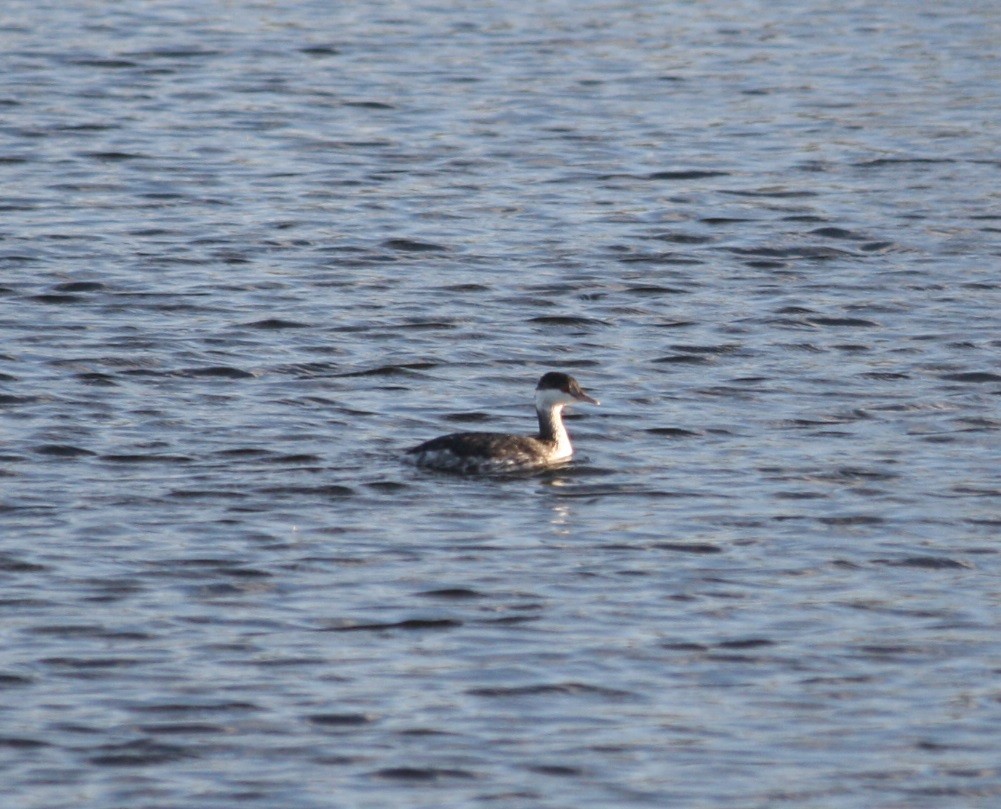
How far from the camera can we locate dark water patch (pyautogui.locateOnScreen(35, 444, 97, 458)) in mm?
15195

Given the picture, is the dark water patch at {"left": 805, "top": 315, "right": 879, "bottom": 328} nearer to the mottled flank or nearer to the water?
the water

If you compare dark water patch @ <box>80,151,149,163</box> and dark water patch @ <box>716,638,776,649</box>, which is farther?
dark water patch @ <box>80,151,149,163</box>

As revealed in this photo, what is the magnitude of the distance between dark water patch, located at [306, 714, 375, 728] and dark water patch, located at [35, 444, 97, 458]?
16.4ft

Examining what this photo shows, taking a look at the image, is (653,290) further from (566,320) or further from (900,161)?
(900,161)

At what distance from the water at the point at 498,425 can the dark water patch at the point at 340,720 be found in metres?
0.02

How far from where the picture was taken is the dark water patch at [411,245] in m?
22.4

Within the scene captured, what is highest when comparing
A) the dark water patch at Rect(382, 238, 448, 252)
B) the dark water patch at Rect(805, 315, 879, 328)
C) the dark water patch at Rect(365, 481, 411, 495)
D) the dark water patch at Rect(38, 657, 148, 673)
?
the dark water patch at Rect(38, 657, 148, 673)

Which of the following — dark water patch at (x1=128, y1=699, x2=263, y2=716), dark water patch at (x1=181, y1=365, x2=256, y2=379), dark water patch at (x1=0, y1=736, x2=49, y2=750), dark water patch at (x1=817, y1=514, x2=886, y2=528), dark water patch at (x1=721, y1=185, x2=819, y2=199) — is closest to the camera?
dark water patch at (x1=0, y1=736, x2=49, y2=750)

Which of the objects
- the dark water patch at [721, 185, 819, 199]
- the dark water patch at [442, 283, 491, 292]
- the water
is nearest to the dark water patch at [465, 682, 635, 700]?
the water

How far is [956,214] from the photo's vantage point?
23.9 meters

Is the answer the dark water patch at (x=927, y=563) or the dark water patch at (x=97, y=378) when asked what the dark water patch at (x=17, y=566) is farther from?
the dark water patch at (x=927, y=563)

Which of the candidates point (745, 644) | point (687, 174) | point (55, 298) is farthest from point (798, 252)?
point (745, 644)

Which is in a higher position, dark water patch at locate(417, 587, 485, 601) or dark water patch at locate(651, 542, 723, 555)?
dark water patch at locate(417, 587, 485, 601)

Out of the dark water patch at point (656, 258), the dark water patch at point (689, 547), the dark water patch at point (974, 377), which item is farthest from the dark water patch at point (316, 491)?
the dark water patch at point (656, 258)
